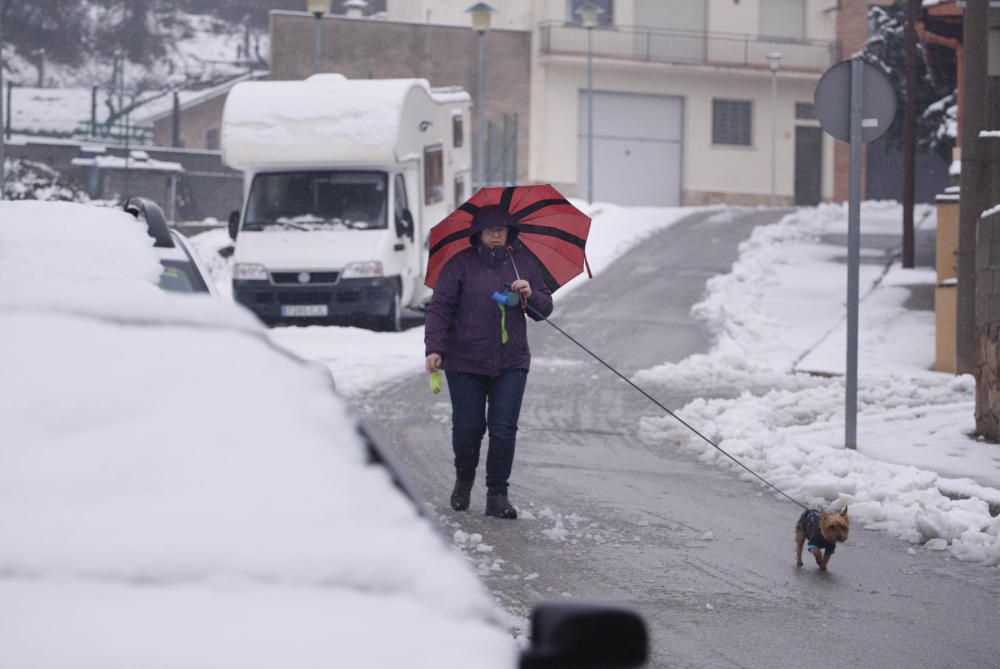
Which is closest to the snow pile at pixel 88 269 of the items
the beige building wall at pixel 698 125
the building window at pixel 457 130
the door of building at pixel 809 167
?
the building window at pixel 457 130

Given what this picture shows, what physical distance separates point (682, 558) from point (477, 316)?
1845 mm

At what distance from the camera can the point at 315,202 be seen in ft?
68.4

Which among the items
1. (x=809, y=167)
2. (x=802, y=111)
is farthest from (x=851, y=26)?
(x=809, y=167)

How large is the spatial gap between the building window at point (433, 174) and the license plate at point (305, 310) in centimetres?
267

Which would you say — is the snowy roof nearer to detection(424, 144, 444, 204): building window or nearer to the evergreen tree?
detection(424, 144, 444, 204): building window

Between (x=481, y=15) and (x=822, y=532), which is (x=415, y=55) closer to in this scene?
(x=481, y=15)

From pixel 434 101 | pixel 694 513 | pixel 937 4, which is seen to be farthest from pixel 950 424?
pixel 434 101

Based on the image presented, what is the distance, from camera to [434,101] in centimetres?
2280

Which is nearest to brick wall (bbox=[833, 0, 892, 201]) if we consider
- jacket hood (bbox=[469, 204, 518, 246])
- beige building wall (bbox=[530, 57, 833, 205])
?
beige building wall (bbox=[530, 57, 833, 205])

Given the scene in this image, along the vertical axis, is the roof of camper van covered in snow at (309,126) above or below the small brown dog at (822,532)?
above

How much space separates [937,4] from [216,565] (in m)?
18.1

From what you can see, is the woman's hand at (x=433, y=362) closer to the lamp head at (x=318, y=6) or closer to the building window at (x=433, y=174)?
the building window at (x=433, y=174)

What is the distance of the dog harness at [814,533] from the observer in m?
8.00

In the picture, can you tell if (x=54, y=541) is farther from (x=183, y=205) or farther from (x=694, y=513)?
(x=183, y=205)
